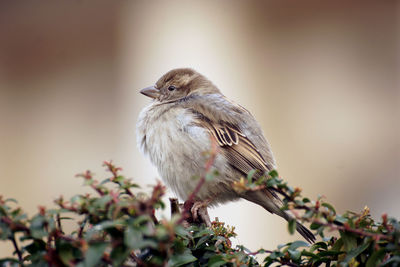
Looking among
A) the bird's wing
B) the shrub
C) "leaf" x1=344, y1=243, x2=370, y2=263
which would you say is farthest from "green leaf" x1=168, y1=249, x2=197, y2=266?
the bird's wing

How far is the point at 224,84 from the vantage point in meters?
6.21

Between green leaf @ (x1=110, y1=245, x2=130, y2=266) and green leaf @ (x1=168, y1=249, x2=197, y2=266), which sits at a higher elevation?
green leaf @ (x1=110, y1=245, x2=130, y2=266)

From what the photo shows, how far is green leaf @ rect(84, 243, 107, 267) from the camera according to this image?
1.26 m

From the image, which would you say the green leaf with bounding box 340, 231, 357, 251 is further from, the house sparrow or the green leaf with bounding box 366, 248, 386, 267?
the house sparrow

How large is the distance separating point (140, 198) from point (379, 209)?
5455mm

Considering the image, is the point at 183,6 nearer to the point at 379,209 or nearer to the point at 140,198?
the point at 379,209

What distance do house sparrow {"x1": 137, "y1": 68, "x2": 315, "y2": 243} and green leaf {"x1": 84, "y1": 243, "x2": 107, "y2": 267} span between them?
179cm

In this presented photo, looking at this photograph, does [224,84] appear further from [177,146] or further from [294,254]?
[294,254]

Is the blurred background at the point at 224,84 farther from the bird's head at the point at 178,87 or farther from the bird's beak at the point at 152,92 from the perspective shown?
the bird's beak at the point at 152,92

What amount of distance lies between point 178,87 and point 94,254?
2.79 metres

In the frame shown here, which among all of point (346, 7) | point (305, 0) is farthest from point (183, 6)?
point (346, 7)

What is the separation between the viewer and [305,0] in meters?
6.61

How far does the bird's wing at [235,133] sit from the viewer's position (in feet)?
10.7

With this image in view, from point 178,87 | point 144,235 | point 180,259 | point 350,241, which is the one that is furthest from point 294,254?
point 178,87
